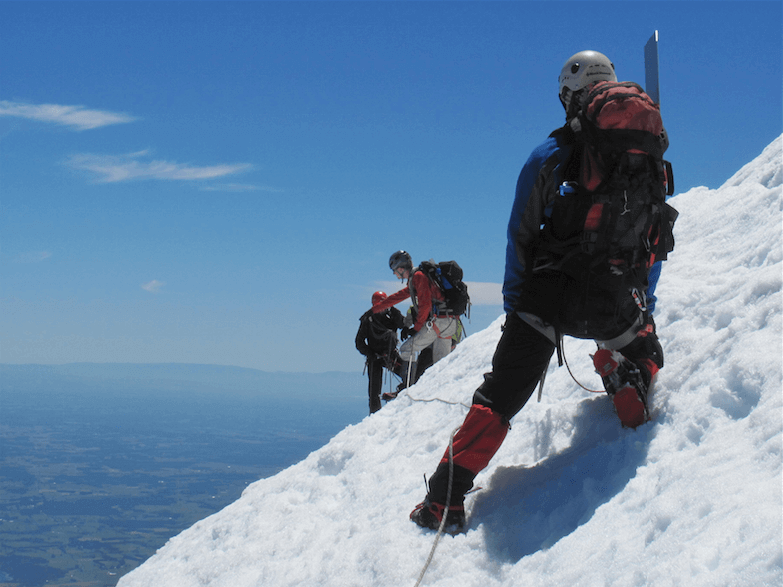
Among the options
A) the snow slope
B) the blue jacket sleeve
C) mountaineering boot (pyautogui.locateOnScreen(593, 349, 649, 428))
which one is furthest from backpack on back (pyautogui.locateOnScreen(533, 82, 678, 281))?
the snow slope

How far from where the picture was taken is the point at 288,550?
6281mm

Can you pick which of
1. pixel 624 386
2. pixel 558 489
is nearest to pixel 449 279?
pixel 624 386

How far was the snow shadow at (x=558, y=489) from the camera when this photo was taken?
4395 millimetres

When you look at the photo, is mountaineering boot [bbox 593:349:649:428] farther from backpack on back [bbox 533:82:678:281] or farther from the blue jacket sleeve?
the blue jacket sleeve

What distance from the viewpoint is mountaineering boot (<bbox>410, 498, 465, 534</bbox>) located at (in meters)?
4.74

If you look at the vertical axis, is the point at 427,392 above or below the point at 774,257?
below

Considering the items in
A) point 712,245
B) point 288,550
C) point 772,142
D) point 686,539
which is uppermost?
point 772,142

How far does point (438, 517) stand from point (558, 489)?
1.04 metres

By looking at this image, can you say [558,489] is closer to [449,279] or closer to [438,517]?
[438,517]

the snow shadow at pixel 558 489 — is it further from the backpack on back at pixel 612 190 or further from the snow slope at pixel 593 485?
the backpack on back at pixel 612 190

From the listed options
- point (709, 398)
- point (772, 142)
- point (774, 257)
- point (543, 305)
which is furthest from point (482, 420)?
point (772, 142)

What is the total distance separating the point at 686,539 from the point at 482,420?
5.80 feet

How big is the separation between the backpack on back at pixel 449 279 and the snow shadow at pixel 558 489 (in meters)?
8.35

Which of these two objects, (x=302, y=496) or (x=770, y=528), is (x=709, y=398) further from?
(x=302, y=496)
